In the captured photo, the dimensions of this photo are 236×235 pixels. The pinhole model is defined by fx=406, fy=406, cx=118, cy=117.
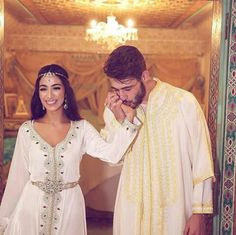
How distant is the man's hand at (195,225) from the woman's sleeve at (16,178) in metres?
0.87

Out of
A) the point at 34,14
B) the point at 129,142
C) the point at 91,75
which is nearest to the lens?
the point at 129,142

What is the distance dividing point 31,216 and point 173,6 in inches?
158

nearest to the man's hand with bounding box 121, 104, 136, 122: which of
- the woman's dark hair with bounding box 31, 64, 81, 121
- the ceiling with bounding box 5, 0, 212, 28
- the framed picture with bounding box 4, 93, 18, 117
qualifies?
the woman's dark hair with bounding box 31, 64, 81, 121

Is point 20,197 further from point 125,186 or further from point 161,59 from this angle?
point 161,59

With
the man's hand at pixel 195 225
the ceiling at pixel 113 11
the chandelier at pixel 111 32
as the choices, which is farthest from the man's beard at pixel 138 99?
the chandelier at pixel 111 32

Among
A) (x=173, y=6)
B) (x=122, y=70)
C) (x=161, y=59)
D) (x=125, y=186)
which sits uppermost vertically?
(x=173, y=6)

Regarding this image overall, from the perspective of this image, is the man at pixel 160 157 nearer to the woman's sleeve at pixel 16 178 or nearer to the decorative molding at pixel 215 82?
the decorative molding at pixel 215 82

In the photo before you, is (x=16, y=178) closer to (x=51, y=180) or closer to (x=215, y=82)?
(x=51, y=180)

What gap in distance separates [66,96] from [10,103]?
17.3ft

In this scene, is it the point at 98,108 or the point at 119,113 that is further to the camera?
the point at 98,108

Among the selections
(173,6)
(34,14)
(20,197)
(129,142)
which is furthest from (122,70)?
(34,14)

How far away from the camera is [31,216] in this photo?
6.63 ft

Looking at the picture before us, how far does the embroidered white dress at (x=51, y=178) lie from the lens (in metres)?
2.02

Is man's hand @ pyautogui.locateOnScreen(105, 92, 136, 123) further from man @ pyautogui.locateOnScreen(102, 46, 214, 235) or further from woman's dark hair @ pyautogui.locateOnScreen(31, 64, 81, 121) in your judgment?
woman's dark hair @ pyautogui.locateOnScreen(31, 64, 81, 121)
